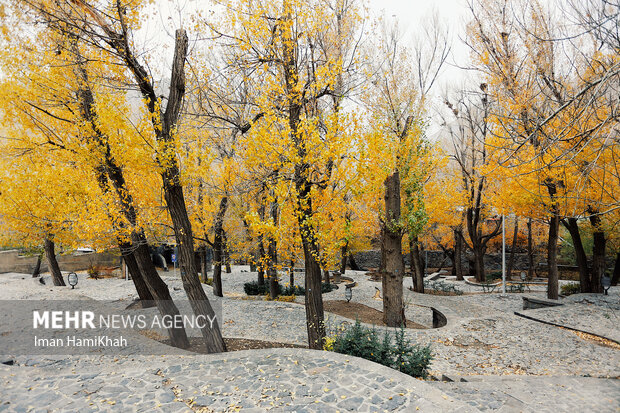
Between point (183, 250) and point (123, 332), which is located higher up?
point (183, 250)

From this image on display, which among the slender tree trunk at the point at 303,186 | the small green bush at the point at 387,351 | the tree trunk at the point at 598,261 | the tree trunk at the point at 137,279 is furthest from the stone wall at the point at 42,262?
the tree trunk at the point at 598,261

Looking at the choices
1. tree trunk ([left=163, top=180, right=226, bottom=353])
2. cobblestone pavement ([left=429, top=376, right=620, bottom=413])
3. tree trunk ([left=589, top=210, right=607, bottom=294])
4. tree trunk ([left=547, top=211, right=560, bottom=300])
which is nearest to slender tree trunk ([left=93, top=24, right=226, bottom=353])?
tree trunk ([left=163, top=180, right=226, bottom=353])

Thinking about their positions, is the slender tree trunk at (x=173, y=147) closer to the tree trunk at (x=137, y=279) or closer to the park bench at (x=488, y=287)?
the tree trunk at (x=137, y=279)

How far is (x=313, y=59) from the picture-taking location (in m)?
8.43

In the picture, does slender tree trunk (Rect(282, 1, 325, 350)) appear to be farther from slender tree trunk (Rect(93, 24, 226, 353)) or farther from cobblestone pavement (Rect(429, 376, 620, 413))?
cobblestone pavement (Rect(429, 376, 620, 413))

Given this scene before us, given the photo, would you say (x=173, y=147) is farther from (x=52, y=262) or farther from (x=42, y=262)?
(x=42, y=262)

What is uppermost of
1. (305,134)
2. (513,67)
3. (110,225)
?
(513,67)

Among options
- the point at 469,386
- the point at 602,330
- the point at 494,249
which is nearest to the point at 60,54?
the point at 469,386

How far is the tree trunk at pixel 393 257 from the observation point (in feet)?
34.6

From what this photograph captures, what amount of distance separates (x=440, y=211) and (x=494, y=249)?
19.3 meters

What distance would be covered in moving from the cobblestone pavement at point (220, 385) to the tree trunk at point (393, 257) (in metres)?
4.64

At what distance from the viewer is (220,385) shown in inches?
216

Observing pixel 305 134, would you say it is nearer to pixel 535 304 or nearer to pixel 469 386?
pixel 469 386

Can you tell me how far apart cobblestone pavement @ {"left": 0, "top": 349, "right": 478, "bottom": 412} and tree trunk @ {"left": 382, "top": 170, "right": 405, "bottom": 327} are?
4.64 meters
